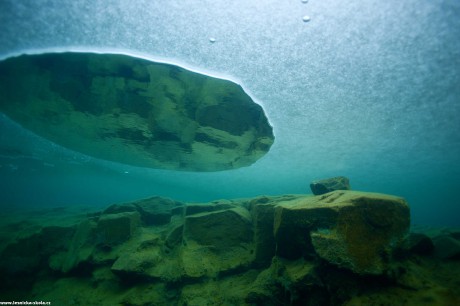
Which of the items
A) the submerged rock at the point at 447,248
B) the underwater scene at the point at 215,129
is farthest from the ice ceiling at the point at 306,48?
the submerged rock at the point at 447,248

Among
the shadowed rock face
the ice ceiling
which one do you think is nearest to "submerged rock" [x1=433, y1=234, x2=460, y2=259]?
the shadowed rock face

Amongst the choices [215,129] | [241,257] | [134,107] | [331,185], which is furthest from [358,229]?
[134,107]

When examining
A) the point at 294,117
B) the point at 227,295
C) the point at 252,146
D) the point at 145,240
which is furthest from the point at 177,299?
the point at 294,117

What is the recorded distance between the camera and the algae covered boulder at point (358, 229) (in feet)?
12.7

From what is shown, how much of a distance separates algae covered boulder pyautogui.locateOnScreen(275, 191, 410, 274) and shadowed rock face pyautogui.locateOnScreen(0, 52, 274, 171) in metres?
4.78

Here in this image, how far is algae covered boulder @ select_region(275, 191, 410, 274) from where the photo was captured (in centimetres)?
388

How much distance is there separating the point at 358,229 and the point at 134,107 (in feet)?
26.2

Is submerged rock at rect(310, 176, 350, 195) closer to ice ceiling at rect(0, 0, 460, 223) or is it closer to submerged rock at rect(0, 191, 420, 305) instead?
submerged rock at rect(0, 191, 420, 305)

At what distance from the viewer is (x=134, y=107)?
333 inches

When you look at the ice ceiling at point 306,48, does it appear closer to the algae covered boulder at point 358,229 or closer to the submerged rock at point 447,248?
the algae covered boulder at point 358,229

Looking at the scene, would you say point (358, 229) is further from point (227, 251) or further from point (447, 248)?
point (227, 251)

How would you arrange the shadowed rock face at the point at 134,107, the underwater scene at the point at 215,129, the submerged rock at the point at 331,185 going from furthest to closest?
the submerged rock at the point at 331,185
the shadowed rock face at the point at 134,107
the underwater scene at the point at 215,129

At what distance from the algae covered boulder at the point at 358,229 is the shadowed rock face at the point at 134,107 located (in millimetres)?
4779

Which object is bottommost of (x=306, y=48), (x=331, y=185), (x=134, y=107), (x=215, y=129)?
(x=331, y=185)
